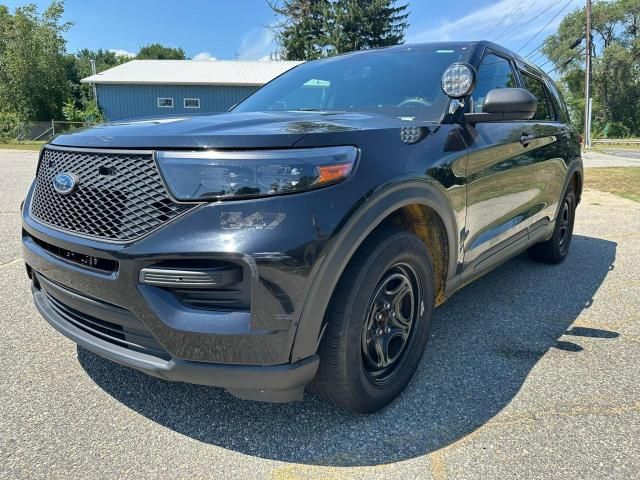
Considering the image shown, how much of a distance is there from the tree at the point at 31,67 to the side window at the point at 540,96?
41.5 m

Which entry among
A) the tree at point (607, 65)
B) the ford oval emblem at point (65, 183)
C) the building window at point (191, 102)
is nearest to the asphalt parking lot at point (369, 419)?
the ford oval emblem at point (65, 183)

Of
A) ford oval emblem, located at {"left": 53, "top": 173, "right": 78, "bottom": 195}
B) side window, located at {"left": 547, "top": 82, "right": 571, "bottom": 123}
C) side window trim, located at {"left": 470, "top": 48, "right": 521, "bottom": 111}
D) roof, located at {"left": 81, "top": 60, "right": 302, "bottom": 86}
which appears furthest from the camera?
roof, located at {"left": 81, "top": 60, "right": 302, "bottom": 86}

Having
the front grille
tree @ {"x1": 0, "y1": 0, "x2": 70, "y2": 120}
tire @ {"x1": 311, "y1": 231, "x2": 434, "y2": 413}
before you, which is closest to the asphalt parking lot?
tire @ {"x1": 311, "y1": 231, "x2": 434, "y2": 413}

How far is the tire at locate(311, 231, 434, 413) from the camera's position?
80.0 inches

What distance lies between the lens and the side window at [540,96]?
4.10 meters

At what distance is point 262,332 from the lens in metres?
1.81

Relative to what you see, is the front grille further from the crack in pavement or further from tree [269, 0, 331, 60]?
tree [269, 0, 331, 60]

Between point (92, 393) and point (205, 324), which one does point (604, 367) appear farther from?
point (92, 393)

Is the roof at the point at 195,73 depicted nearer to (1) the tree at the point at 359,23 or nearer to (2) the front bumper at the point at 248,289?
(1) the tree at the point at 359,23

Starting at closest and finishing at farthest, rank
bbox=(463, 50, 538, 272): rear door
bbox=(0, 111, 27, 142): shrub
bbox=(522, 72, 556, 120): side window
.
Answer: bbox=(463, 50, 538, 272): rear door → bbox=(522, 72, 556, 120): side window → bbox=(0, 111, 27, 142): shrub

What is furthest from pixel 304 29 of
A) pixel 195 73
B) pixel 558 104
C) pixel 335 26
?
pixel 558 104

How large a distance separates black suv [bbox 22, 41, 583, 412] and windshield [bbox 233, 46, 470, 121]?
0.30 ft

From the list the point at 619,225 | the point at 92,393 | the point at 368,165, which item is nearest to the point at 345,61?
the point at 368,165

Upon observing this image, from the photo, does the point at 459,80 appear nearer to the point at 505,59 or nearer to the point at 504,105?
the point at 504,105
